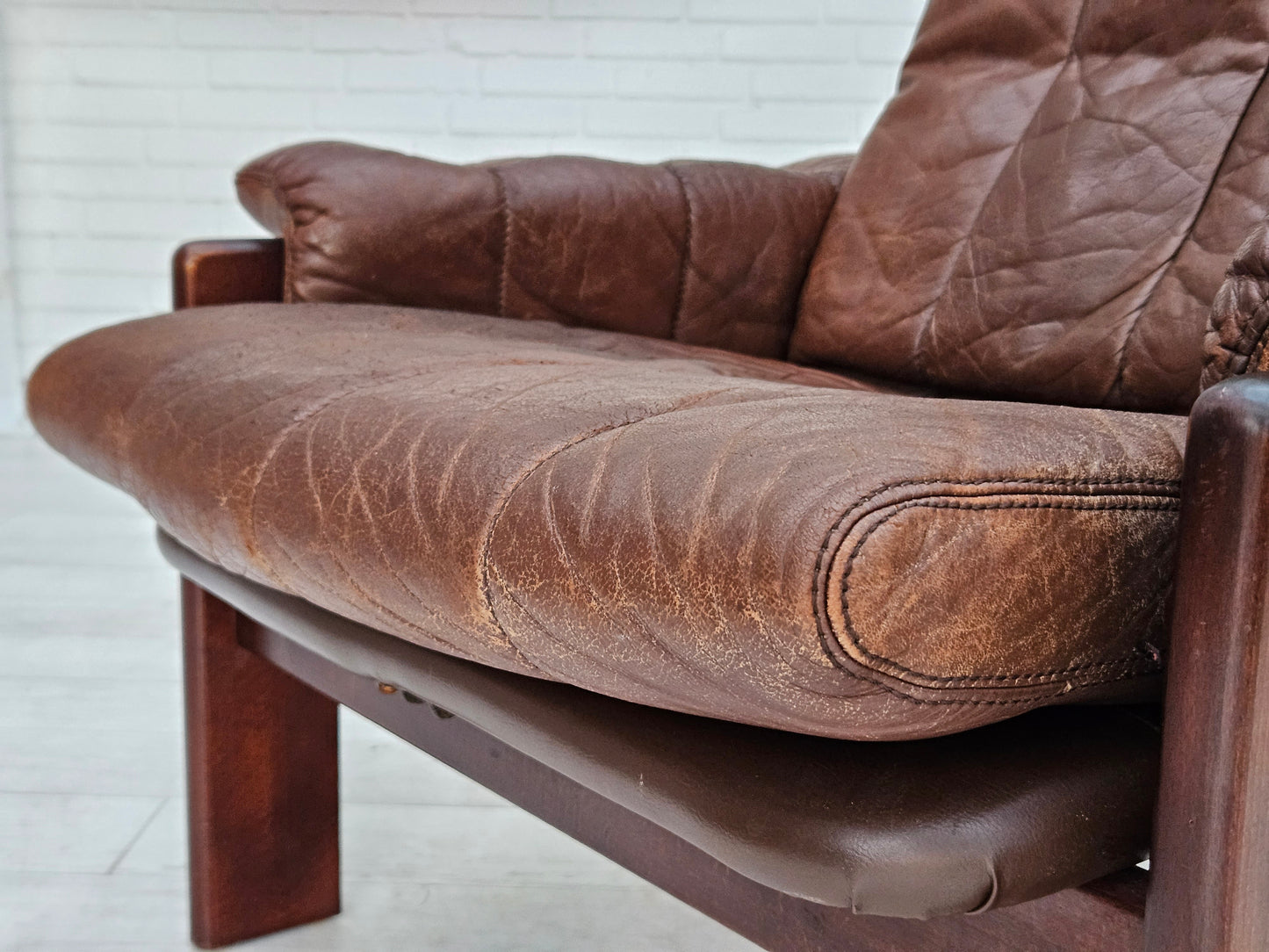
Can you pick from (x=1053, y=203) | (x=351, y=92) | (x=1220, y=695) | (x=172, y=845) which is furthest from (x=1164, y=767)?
(x=351, y=92)

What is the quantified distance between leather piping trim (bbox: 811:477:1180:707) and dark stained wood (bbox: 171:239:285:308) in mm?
743

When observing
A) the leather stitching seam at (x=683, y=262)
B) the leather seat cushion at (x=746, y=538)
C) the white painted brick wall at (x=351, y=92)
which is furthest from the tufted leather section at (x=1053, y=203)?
the white painted brick wall at (x=351, y=92)

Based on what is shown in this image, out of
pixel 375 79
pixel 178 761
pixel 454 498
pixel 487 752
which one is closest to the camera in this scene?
pixel 454 498

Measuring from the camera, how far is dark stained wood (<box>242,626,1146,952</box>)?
1.49 feet

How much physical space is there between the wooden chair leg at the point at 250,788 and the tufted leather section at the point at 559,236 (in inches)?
11.2

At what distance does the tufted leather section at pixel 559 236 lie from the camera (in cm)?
102

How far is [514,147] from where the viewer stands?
3215 mm

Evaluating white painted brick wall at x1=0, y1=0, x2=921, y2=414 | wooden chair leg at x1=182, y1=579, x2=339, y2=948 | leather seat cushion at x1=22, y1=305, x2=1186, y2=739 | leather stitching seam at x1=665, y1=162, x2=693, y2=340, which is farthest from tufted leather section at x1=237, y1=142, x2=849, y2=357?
white painted brick wall at x1=0, y1=0, x2=921, y2=414

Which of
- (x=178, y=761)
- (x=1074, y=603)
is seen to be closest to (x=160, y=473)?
(x=1074, y=603)

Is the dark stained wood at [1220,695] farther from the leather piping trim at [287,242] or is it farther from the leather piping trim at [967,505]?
the leather piping trim at [287,242]

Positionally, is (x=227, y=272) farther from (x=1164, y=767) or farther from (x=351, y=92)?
(x=351, y=92)

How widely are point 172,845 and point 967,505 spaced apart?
1.06 metres

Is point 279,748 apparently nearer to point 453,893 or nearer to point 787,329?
point 453,893

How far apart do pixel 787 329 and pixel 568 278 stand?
217 mm
